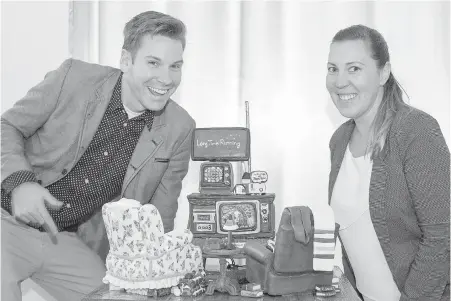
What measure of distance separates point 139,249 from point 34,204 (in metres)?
0.43

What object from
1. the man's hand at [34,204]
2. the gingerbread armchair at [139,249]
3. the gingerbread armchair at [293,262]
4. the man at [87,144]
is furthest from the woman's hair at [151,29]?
the gingerbread armchair at [293,262]

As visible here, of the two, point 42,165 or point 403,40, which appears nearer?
point 42,165

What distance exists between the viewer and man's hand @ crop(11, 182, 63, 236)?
1.78 meters

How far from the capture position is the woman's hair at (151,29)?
7.33 ft

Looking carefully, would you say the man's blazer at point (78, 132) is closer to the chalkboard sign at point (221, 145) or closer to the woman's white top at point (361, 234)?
the chalkboard sign at point (221, 145)

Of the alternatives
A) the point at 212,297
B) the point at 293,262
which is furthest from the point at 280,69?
the point at 212,297

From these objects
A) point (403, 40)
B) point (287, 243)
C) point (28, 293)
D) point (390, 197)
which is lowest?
point (28, 293)

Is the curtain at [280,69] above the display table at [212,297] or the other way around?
above

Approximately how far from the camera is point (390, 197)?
189 cm

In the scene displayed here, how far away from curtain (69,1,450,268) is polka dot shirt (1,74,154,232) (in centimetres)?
110

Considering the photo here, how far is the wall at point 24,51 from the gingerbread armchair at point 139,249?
5.37 ft

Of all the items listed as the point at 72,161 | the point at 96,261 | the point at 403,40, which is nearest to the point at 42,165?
the point at 72,161

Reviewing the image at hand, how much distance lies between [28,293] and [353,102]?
88.4 inches

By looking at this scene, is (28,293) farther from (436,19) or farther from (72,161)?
(436,19)
